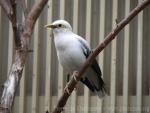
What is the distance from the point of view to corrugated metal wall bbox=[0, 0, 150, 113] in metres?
2.20

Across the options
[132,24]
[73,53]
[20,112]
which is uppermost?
[132,24]

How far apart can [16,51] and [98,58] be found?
1127 mm

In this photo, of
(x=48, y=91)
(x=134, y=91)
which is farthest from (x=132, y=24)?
(x=48, y=91)

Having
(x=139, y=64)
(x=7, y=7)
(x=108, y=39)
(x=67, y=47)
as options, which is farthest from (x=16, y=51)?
(x=139, y=64)

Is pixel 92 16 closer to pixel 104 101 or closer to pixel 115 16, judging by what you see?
pixel 115 16

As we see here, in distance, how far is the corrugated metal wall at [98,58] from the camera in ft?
7.22

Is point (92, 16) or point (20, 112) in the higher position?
point (92, 16)

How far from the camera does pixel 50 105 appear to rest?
2193mm

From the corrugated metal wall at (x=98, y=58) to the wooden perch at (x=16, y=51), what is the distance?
1.04 metres

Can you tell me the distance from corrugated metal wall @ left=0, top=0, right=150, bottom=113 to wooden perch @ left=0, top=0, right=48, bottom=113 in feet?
3.40

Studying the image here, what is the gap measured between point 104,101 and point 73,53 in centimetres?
63

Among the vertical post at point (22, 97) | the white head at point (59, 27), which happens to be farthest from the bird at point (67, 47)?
the vertical post at point (22, 97)

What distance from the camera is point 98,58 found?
7.28ft

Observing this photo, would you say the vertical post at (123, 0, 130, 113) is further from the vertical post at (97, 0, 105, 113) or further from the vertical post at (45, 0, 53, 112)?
the vertical post at (45, 0, 53, 112)
